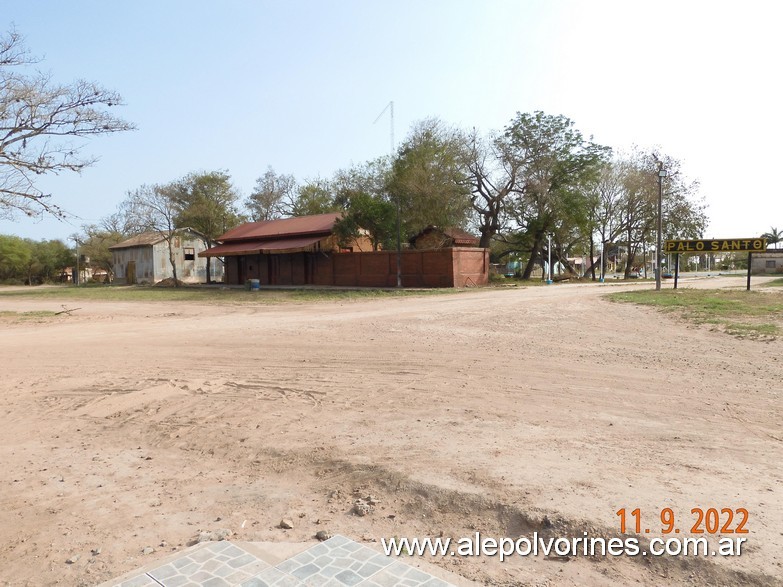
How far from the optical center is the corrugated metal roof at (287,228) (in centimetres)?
4279

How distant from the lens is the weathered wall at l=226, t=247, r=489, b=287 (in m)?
36.3

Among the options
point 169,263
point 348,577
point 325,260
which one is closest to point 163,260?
point 169,263

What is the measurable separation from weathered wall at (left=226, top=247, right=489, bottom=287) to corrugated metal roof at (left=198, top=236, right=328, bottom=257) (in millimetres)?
1179

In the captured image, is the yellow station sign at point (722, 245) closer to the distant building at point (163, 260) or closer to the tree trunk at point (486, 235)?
the tree trunk at point (486, 235)

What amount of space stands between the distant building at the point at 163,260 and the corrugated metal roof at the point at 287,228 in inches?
268

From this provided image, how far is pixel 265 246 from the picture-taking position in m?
44.7

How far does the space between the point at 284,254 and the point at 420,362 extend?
36817 mm

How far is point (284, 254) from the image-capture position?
45.0 m

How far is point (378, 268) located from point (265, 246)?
11010 millimetres

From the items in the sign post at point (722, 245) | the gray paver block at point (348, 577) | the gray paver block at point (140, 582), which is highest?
the sign post at point (722, 245)

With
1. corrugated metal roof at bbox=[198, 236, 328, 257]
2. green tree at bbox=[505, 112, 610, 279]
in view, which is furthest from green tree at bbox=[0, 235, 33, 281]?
green tree at bbox=[505, 112, 610, 279]

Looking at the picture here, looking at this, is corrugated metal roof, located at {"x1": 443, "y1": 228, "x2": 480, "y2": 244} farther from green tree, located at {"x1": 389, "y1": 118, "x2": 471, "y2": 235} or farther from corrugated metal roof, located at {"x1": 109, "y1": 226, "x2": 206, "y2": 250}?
corrugated metal roof, located at {"x1": 109, "y1": 226, "x2": 206, "y2": 250}
